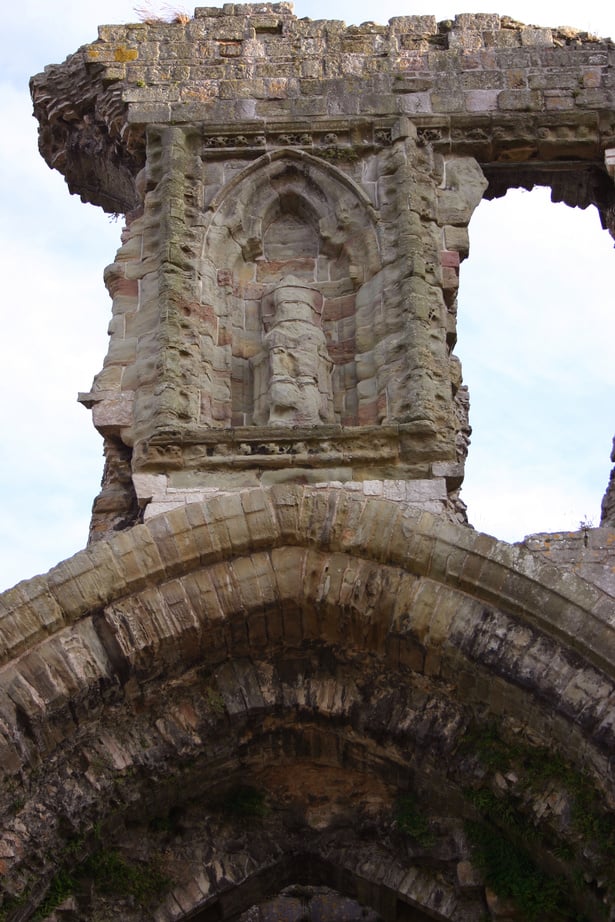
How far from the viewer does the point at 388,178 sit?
1189 cm

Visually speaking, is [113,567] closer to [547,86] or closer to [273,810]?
[273,810]

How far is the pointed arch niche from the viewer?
443 inches

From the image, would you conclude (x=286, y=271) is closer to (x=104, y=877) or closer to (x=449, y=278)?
(x=449, y=278)

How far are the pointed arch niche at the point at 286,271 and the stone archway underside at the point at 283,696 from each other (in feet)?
4.18

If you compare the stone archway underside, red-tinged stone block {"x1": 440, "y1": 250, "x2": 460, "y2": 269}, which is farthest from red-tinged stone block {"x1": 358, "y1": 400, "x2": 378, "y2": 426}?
red-tinged stone block {"x1": 440, "y1": 250, "x2": 460, "y2": 269}

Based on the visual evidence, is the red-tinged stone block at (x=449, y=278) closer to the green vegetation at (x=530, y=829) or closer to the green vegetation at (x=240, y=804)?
the green vegetation at (x=530, y=829)

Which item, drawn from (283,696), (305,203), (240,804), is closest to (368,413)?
(305,203)

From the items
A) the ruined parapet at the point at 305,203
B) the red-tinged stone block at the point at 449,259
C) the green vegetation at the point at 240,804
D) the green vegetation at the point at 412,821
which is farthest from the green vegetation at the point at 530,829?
the red-tinged stone block at the point at 449,259

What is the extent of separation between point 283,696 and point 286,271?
3.01 metres

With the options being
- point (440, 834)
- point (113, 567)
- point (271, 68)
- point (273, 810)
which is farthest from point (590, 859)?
point (271, 68)

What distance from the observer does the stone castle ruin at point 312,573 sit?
9.70m

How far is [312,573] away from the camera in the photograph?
10.0 meters

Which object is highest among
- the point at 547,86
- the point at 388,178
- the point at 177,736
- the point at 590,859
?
the point at 547,86

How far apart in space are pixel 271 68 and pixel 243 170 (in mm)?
905
